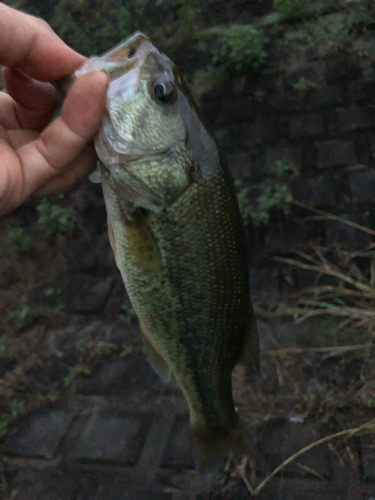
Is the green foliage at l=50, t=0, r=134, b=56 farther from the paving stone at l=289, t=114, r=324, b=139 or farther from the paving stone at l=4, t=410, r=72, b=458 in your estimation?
the paving stone at l=4, t=410, r=72, b=458

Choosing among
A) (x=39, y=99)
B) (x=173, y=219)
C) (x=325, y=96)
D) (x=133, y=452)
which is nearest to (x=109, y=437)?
(x=133, y=452)

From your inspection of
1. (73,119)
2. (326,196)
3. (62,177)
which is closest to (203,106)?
(326,196)

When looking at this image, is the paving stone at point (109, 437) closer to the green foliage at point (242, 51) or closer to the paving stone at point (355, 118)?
the paving stone at point (355, 118)

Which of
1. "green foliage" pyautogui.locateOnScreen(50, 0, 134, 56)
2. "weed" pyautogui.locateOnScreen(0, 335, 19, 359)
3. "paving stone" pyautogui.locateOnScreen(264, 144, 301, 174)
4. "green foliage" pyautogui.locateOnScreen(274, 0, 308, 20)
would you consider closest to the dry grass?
"paving stone" pyautogui.locateOnScreen(264, 144, 301, 174)

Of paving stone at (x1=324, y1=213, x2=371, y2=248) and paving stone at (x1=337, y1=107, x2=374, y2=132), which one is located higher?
paving stone at (x1=337, y1=107, x2=374, y2=132)

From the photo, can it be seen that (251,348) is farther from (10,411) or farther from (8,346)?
(8,346)

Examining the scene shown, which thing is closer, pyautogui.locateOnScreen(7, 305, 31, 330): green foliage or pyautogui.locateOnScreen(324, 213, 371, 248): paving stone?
pyautogui.locateOnScreen(324, 213, 371, 248): paving stone
